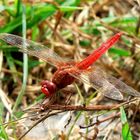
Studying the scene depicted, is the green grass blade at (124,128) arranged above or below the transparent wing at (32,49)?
below

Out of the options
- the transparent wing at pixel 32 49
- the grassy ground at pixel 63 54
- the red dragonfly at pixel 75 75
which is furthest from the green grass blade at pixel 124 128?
the transparent wing at pixel 32 49

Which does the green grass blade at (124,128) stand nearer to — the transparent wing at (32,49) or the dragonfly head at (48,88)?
the dragonfly head at (48,88)

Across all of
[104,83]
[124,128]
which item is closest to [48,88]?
[104,83]

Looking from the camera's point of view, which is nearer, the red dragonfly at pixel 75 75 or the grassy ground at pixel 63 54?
the red dragonfly at pixel 75 75

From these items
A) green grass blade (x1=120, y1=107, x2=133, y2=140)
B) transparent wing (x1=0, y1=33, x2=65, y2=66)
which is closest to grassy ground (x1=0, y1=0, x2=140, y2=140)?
transparent wing (x1=0, y1=33, x2=65, y2=66)

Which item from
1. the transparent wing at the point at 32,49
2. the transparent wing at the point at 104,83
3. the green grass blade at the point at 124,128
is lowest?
the green grass blade at the point at 124,128

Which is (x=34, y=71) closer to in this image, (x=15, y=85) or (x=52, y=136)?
(x=15, y=85)

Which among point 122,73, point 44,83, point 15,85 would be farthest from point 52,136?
point 122,73
